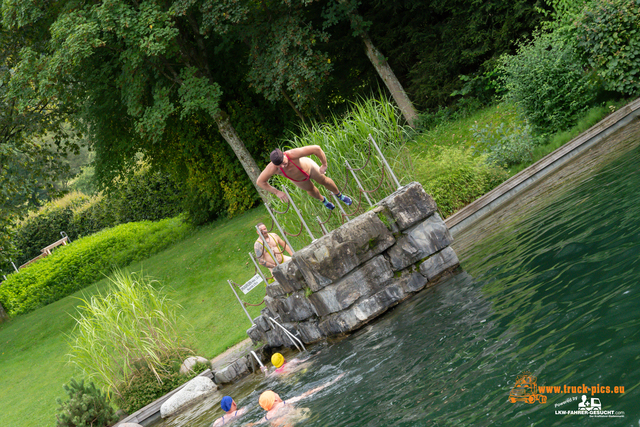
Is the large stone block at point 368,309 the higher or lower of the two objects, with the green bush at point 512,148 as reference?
lower

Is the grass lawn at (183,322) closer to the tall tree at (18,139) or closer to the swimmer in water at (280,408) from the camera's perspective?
the tall tree at (18,139)

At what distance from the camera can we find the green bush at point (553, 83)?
37.1 feet

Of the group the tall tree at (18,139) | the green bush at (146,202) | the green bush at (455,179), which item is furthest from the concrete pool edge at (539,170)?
the green bush at (146,202)

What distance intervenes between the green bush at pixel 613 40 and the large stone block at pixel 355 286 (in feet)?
24.4

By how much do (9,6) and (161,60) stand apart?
432 centimetres

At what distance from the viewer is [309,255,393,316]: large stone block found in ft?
23.3

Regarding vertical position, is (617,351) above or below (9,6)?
below

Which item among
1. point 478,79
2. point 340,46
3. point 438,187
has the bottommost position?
point 438,187

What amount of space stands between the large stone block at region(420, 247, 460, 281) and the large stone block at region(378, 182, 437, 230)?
584mm

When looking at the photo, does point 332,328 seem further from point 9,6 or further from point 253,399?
point 9,6

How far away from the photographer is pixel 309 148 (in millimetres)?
7266

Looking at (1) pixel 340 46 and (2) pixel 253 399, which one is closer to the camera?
(2) pixel 253 399

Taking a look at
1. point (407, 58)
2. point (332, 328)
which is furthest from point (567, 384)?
point (407, 58)

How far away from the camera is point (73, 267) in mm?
19953
